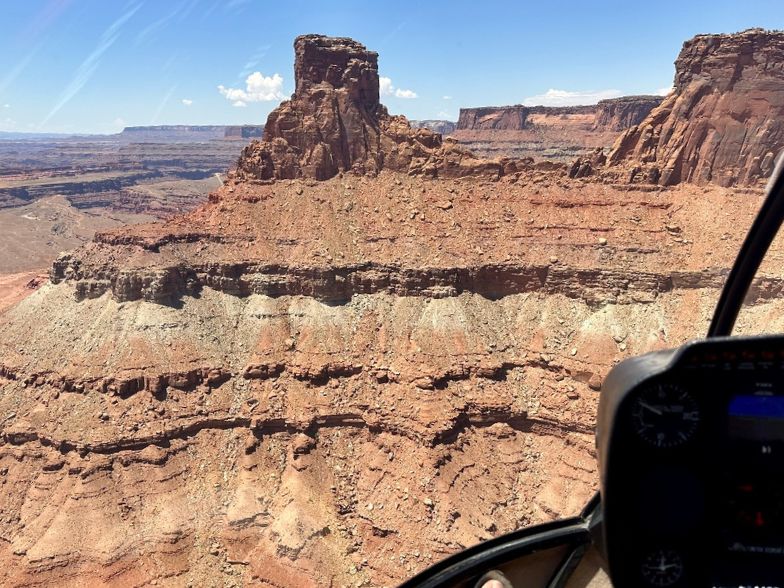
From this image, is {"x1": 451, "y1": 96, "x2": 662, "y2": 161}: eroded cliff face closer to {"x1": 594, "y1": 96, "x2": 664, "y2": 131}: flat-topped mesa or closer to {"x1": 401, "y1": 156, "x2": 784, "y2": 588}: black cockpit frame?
{"x1": 594, "y1": 96, "x2": 664, "y2": 131}: flat-topped mesa

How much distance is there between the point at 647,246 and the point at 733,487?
36.0 m

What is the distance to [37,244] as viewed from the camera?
11025 centimetres

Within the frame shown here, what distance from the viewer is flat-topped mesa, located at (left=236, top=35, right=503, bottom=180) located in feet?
136

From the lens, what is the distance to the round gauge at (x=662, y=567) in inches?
128

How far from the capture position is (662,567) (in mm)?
3266

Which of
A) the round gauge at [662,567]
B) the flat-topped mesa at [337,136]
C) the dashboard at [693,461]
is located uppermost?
the flat-topped mesa at [337,136]

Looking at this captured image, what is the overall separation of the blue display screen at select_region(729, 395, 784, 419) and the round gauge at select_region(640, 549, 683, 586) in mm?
931

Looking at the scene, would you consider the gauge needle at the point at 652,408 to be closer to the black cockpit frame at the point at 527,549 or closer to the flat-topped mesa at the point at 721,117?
the black cockpit frame at the point at 527,549

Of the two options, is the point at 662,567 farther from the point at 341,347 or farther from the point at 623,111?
the point at 623,111

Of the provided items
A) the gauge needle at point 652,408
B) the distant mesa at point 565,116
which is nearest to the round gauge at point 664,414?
the gauge needle at point 652,408

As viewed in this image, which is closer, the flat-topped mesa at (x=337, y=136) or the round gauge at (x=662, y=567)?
the round gauge at (x=662, y=567)

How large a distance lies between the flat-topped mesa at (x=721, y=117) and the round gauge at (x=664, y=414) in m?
39.9

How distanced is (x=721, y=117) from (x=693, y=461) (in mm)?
42570

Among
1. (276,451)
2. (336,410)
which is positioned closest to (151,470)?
(276,451)
